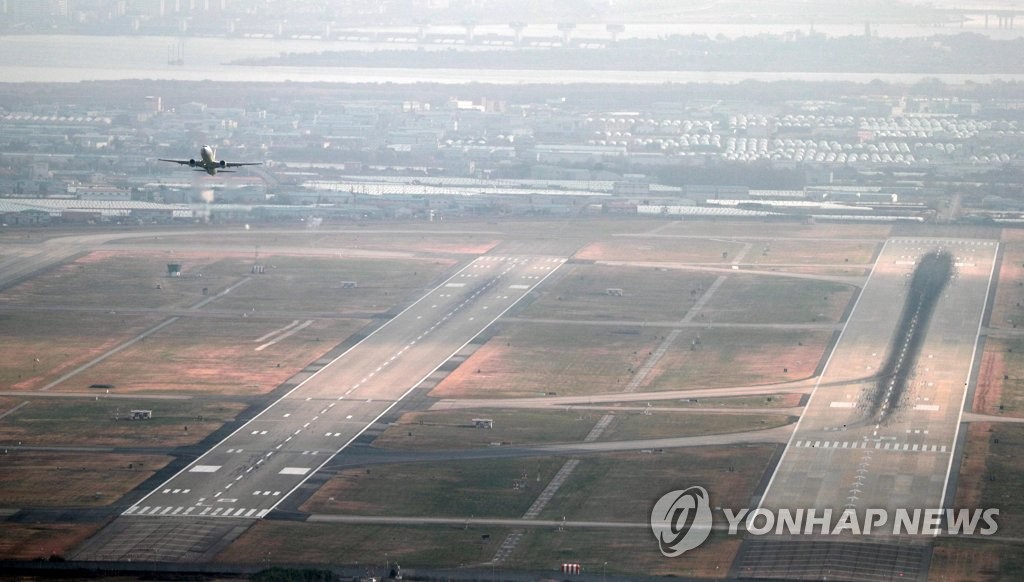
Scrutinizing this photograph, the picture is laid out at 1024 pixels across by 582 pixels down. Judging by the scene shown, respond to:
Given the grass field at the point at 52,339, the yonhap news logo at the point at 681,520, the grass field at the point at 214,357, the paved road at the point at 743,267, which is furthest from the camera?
the paved road at the point at 743,267

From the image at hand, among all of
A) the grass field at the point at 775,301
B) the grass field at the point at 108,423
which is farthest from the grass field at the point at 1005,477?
the grass field at the point at 108,423

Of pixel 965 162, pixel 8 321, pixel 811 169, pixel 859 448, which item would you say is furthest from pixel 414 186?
pixel 859 448

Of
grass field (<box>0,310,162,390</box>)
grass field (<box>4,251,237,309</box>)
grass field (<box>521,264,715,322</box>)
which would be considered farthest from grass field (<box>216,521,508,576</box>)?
grass field (<box>4,251,237,309</box>)

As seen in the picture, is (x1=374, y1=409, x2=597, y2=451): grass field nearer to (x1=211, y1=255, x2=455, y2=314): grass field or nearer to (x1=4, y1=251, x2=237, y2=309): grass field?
(x1=211, y1=255, x2=455, y2=314): grass field

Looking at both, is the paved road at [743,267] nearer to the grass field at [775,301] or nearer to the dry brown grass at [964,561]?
the grass field at [775,301]

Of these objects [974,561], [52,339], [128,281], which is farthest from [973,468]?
[128,281]

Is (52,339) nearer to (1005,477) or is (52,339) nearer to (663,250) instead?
(663,250)

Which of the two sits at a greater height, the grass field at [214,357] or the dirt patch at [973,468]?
the grass field at [214,357]
